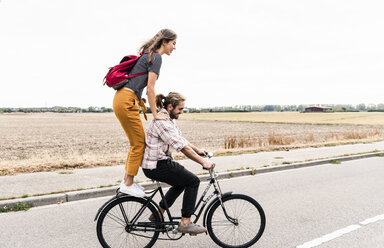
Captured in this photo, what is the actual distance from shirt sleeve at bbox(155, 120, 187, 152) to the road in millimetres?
1383

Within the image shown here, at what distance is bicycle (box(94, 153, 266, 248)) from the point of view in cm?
339

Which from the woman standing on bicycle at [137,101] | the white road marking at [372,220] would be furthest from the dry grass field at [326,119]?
the woman standing on bicycle at [137,101]

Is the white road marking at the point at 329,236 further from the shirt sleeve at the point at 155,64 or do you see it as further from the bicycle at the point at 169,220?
the shirt sleeve at the point at 155,64

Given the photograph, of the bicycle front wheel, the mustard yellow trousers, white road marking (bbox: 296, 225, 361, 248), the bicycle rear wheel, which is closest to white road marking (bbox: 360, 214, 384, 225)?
white road marking (bbox: 296, 225, 361, 248)

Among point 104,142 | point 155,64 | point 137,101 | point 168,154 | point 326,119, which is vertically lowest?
point 104,142

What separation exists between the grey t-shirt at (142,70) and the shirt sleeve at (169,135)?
515 mm

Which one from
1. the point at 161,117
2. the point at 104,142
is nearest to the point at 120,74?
the point at 161,117

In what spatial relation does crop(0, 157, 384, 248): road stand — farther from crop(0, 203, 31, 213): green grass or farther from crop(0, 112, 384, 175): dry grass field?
crop(0, 112, 384, 175): dry grass field

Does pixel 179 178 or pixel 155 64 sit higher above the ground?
pixel 155 64

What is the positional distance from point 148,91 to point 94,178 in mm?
4240

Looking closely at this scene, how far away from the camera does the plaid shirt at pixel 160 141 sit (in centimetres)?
314

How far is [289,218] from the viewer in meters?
4.68

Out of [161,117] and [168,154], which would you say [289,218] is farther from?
[161,117]

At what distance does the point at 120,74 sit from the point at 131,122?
518 millimetres
